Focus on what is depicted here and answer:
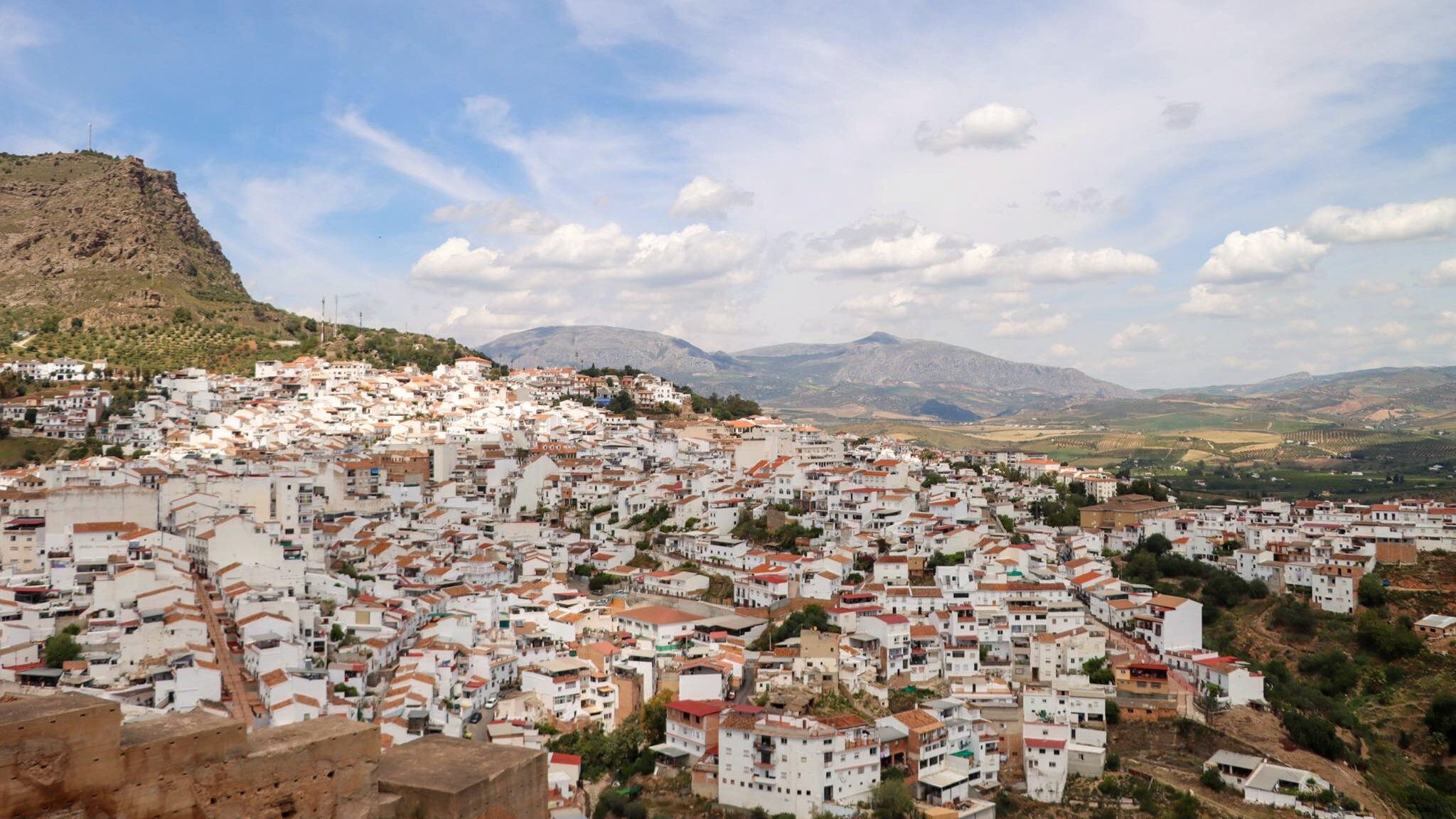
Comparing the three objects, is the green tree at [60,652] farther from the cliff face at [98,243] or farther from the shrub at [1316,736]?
the cliff face at [98,243]

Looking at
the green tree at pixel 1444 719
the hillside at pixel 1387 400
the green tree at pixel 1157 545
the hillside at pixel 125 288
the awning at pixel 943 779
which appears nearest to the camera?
the awning at pixel 943 779

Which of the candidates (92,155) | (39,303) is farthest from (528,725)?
(92,155)

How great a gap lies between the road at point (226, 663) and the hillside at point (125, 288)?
90.8ft

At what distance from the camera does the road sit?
48.9 feet

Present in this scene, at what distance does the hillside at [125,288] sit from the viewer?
4628 cm

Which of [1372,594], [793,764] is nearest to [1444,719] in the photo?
[1372,594]

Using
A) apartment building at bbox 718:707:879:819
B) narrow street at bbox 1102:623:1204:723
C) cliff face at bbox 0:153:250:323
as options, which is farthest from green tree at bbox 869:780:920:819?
cliff face at bbox 0:153:250:323

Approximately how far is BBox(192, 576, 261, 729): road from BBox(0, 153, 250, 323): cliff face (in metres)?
34.6

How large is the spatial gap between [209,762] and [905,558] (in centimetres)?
2161

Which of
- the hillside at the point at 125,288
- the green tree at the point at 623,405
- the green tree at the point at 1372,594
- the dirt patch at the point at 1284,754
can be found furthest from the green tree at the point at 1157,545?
the hillside at the point at 125,288

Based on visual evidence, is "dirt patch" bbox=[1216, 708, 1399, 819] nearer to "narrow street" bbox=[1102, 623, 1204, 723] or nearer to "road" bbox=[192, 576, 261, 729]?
"narrow street" bbox=[1102, 623, 1204, 723]

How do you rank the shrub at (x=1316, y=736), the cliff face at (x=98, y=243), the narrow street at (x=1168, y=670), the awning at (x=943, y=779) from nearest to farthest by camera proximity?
1. the awning at (x=943, y=779)
2. the shrub at (x=1316, y=736)
3. the narrow street at (x=1168, y=670)
4. the cliff face at (x=98, y=243)

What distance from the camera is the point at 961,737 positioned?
55.4 feet

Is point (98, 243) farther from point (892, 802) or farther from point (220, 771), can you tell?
point (220, 771)
